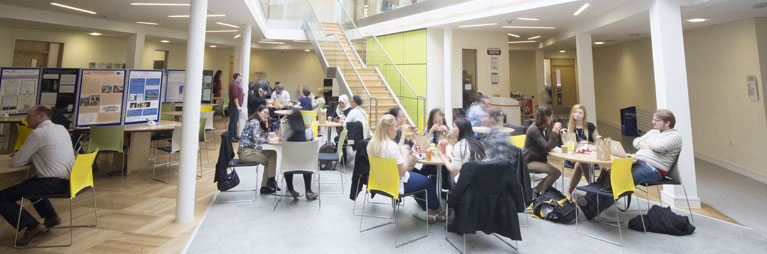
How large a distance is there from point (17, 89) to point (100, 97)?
199 centimetres

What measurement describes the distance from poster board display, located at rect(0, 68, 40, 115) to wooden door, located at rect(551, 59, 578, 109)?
1699cm

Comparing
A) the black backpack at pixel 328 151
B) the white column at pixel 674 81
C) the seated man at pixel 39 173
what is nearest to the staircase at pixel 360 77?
the black backpack at pixel 328 151

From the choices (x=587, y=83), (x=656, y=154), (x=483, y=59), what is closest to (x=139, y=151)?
(x=656, y=154)

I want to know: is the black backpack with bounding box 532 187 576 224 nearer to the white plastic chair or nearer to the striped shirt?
the striped shirt

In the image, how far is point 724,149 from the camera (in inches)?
274

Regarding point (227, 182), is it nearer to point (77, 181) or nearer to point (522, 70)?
point (77, 181)

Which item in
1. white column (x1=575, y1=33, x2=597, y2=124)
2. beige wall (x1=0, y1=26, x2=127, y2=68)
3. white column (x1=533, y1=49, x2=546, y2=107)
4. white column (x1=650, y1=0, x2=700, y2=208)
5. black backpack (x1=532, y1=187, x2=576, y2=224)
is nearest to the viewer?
black backpack (x1=532, y1=187, x2=576, y2=224)

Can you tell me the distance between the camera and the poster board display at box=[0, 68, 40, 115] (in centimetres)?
643

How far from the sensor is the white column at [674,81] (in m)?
4.57

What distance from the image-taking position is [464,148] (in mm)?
3221

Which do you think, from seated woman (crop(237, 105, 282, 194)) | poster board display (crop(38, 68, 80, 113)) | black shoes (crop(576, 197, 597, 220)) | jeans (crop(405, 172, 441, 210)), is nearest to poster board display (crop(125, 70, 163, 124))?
poster board display (crop(38, 68, 80, 113))

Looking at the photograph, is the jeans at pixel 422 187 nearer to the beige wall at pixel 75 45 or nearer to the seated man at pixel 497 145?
the seated man at pixel 497 145

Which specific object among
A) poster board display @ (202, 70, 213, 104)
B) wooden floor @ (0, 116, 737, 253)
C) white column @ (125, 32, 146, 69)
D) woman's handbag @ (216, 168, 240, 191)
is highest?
white column @ (125, 32, 146, 69)

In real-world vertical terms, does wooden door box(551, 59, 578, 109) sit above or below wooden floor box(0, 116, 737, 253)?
above
